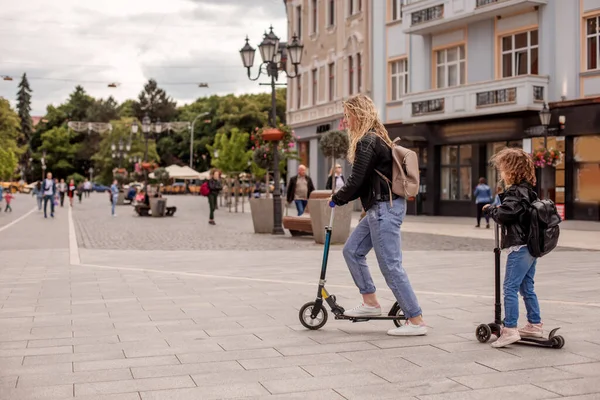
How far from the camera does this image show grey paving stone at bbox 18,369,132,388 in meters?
5.02

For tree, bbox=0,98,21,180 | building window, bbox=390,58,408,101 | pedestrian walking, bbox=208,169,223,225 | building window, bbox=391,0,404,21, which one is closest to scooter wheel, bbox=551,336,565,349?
pedestrian walking, bbox=208,169,223,225

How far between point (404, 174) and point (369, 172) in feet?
0.87

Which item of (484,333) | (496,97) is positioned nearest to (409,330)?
(484,333)

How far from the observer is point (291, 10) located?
4688 cm

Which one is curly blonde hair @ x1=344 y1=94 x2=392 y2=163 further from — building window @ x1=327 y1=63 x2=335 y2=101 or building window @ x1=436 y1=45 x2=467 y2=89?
building window @ x1=327 y1=63 x2=335 y2=101

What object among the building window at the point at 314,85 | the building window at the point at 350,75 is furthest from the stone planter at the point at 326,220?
the building window at the point at 314,85

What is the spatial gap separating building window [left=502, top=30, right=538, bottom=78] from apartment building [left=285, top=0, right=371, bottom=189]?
8195 mm

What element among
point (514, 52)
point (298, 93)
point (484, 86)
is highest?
point (298, 93)

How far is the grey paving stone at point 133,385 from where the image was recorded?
15.7 ft

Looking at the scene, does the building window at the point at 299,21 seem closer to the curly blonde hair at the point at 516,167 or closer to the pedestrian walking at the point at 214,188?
the pedestrian walking at the point at 214,188

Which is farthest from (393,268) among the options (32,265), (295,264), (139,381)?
(32,265)

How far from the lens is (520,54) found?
29.3 meters

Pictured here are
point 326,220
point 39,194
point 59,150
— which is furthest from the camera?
point 59,150

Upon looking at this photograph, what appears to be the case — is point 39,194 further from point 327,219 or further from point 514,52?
point 327,219
